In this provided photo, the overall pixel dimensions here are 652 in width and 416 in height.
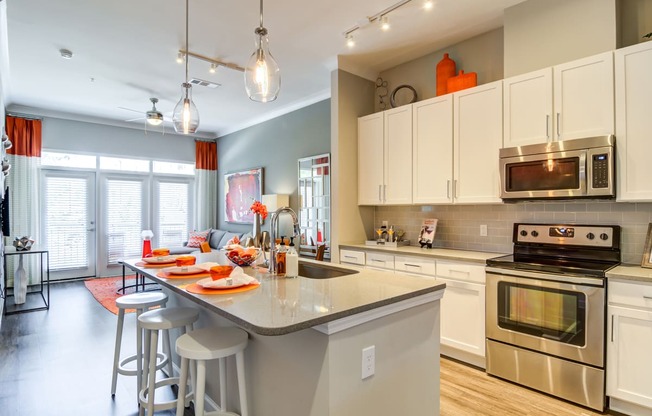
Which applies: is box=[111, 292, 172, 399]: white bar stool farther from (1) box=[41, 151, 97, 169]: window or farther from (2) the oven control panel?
(1) box=[41, 151, 97, 169]: window

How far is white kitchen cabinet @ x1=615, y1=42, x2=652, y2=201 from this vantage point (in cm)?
235

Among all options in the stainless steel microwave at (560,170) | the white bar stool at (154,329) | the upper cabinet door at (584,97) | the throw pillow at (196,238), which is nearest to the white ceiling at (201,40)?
the upper cabinet door at (584,97)

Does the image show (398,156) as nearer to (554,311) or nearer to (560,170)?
(560,170)

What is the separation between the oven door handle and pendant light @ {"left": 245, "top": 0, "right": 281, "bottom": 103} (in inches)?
83.8

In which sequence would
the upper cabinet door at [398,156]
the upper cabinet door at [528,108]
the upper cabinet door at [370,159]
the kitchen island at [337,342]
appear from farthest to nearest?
the upper cabinet door at [370,159] → the upper cabinet door at [398,156] → the upper cabinet door at [528,108] → the kitchen island at [337,342]

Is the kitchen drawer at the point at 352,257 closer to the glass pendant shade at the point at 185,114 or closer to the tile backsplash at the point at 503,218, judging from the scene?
the tile backsplash at the point at 503,218

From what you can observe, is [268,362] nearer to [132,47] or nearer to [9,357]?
[9,357]

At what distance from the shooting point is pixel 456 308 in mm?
3084

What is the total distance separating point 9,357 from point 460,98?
A: 4.72 m

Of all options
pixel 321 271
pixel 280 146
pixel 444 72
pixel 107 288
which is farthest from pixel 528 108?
pixel 107 288

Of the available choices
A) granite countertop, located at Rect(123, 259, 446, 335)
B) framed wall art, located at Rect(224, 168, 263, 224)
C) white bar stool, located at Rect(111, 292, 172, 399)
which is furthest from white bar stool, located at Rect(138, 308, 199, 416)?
framed wall art, located at Rect(224, 168, 263, 224)

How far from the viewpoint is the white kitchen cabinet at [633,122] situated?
2.35 meters

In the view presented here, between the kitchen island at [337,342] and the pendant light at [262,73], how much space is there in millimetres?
1141

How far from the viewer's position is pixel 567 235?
9.30ft
